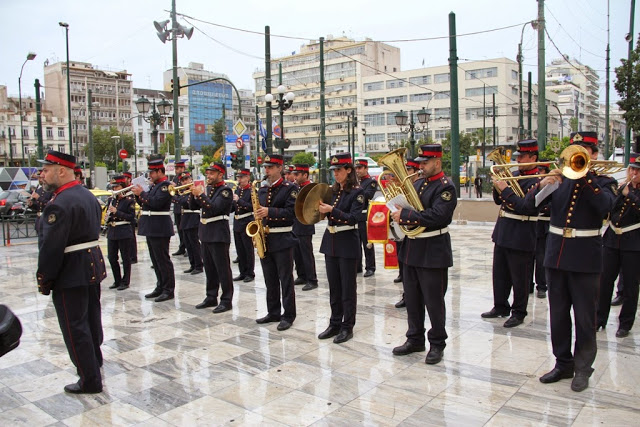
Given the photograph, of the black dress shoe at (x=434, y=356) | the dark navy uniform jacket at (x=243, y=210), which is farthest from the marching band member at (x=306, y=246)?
the black dress shoe at (x=434, y=356)

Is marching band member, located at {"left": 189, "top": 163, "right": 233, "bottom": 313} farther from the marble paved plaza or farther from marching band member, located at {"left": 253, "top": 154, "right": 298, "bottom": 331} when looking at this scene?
marching band member, located at {"left": 253, "top": 154, "right": 298, "bottom": 331}

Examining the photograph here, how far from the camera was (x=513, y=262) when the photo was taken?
6.78 meters

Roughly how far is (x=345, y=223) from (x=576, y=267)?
2.48 m

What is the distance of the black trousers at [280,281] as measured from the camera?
22.3 feet

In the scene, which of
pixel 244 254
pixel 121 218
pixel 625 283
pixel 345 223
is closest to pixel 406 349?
pixel 345 223

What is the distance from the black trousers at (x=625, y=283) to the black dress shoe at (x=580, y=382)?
1854 mm

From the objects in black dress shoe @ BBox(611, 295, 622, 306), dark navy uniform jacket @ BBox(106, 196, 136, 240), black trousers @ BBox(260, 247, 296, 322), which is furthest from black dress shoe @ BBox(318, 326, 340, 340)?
dark navy uniform jacket @ BBox(106, 196, 136, 240)

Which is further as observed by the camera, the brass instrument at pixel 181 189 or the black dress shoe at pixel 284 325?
the brass instrument at pixel 181 189

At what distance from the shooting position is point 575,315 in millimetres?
4852

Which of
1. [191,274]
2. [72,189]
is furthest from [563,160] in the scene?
[191,274]

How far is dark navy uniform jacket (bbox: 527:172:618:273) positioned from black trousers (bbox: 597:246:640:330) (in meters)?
1.71

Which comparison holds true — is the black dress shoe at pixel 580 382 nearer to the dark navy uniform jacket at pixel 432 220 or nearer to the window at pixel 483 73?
the dark navy uniform jacket at pixel 432 220

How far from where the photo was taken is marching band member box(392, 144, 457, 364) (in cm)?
536

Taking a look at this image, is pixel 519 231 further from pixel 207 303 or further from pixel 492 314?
pixel 207 303
